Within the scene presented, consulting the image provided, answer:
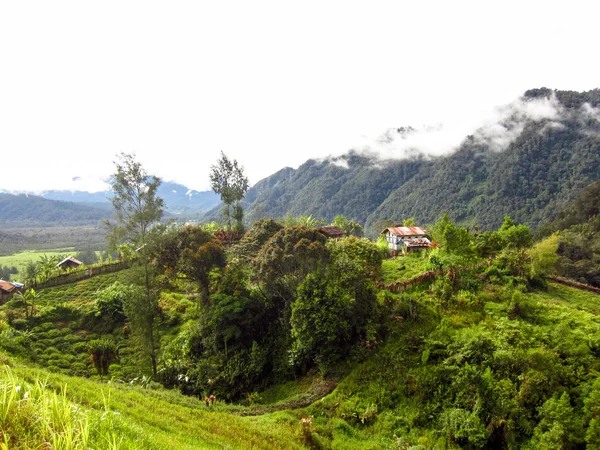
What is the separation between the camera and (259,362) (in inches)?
568

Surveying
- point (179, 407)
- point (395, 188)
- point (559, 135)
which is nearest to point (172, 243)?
point (179, 407)

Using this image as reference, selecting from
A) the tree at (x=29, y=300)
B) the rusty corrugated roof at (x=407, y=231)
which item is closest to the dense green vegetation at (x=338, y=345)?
the tree at (x=29, y=300)

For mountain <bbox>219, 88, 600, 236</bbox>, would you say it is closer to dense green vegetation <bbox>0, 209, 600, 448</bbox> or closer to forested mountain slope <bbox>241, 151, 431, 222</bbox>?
forested mountain slope <bbox>241, 151, 431, 222</bbox>

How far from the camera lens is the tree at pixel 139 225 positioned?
582 inches

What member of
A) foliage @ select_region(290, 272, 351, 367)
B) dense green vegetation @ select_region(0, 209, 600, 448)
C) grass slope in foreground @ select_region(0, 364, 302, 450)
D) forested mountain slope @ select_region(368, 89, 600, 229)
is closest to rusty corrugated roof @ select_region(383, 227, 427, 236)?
dense green vegetation @ select_region(0, 209, 600, 448)

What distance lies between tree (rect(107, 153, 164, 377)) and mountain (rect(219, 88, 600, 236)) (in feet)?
206

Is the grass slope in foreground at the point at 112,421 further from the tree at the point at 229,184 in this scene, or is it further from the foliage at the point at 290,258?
the tree at the point at 229,184

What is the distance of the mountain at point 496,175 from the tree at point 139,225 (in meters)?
62.8

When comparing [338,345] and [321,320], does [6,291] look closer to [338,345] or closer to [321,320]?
[321,320]

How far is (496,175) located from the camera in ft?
380

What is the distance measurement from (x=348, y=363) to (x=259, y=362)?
12.5ft

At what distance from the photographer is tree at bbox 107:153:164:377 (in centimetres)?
1478

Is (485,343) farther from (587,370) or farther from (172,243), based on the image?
(172,243)

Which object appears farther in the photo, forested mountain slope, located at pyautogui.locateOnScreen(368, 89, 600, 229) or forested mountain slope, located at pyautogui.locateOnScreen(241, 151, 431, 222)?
forested mountain slope, located at pyautogui.locateOnScreen(241, 151, 431, 222)
